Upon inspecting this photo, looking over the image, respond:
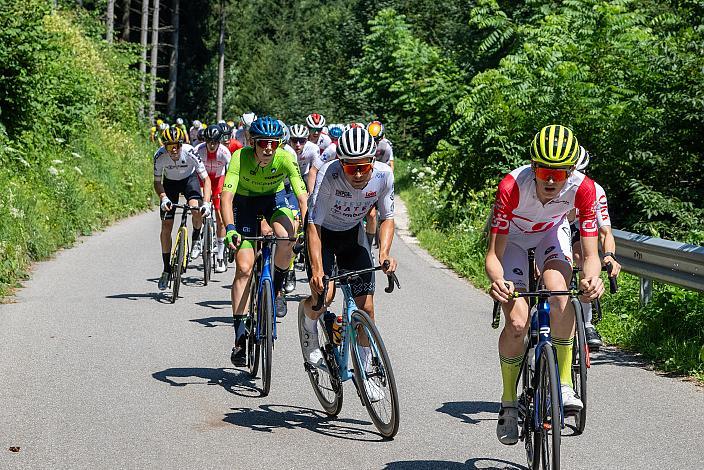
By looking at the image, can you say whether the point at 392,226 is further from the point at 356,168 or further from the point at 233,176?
the point at 233,176

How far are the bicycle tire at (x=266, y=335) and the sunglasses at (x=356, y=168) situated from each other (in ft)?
4.93

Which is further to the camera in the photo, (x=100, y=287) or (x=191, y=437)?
(x=100, y=287)

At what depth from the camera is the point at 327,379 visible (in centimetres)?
754

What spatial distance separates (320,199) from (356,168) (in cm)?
44

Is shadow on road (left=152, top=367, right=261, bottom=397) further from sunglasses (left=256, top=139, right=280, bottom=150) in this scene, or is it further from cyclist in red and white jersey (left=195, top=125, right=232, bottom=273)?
cyclist in red and white jersey (left=195, top=125, right=232, bottom=273)

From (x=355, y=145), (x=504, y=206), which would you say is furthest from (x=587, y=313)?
(x=504, y=206)

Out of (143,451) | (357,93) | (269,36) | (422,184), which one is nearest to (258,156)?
(143,451)

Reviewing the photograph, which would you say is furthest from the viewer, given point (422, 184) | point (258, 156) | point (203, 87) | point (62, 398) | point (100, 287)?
point (203, 87)

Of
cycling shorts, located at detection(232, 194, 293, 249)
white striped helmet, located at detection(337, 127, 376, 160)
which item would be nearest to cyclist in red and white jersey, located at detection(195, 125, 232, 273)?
cycling shorts, located at detection(232, 194, 293, 249)

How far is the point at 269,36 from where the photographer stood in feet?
296

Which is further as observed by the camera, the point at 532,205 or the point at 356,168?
the point at 356,168

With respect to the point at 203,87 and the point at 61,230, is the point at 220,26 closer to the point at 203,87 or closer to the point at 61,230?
the point at 203,87

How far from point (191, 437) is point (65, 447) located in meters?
0.78

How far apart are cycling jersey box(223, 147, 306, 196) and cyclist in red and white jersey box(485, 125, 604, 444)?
305 cm
